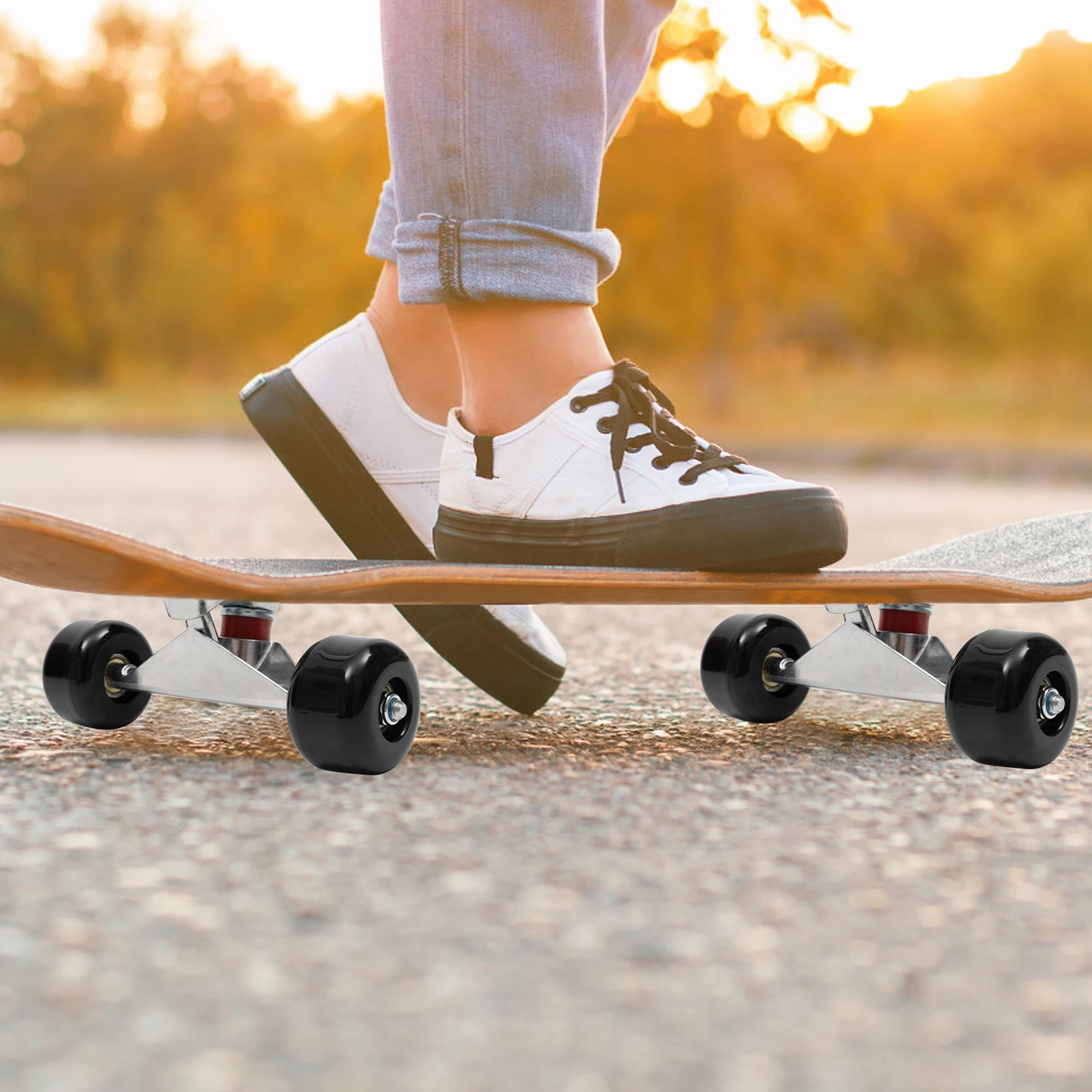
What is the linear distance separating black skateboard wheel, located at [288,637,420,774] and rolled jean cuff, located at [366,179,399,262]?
2.79 feet

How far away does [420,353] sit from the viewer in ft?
7.04

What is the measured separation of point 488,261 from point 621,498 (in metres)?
0.33

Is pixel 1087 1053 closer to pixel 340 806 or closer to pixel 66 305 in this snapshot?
pixel 340 806

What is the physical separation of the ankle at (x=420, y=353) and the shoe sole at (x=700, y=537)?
0.35 m

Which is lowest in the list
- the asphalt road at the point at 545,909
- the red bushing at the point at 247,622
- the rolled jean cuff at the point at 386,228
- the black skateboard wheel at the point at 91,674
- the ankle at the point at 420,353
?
the asphalt road at the point at 545,909

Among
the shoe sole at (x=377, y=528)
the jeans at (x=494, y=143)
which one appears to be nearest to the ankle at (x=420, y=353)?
the shoe sole at (x=377, y=528)

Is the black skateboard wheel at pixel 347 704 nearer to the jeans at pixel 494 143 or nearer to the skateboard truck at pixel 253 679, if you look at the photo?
the skateboard truck at pixel 253 679

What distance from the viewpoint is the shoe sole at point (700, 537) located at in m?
1.74

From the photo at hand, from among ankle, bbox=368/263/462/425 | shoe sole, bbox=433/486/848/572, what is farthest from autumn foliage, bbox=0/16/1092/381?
shoe sole, bbox=433/486/848/572

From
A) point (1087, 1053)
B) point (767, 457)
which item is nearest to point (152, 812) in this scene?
point (1087, 1053)

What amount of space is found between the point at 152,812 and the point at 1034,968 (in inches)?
32.2

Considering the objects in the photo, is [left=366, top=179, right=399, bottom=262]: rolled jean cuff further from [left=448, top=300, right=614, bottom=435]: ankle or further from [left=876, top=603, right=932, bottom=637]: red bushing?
[left=876, top=603, right=932, bottom=637]: red bushing

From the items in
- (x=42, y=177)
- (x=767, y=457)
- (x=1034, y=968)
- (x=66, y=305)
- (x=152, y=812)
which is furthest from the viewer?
(x=66, y=305)

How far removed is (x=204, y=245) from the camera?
39.5 meters
